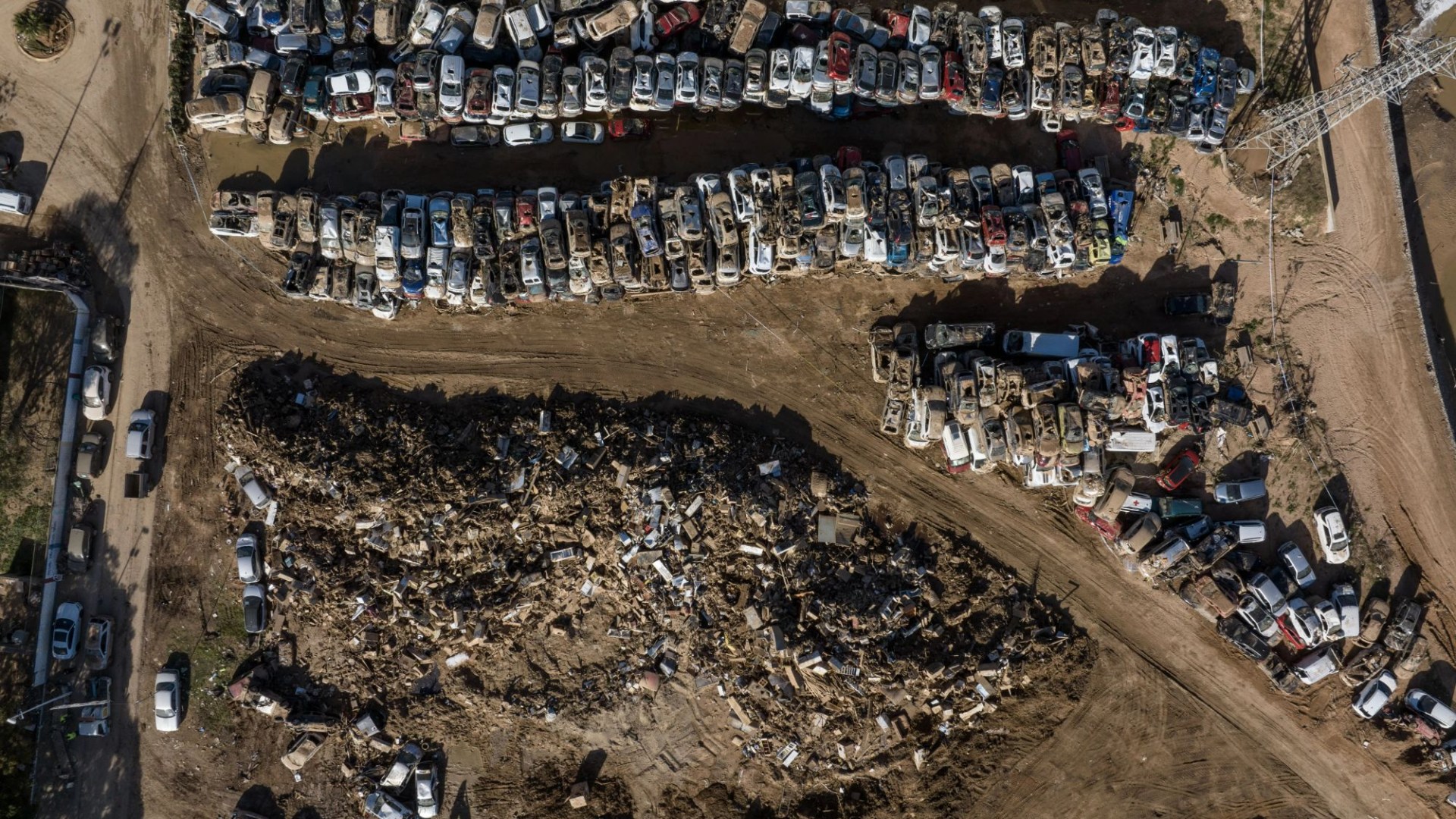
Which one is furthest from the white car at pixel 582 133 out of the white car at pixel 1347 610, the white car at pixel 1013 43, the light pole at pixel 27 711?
the white car at pixel 1347 610

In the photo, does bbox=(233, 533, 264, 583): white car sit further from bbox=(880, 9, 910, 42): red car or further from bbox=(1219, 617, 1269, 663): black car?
bbox=(1219, 617, 1269, 663): black car

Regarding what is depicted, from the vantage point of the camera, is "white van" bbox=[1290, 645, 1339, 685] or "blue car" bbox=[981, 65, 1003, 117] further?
"white van" bbox=[1290, 645, 1339, 685]

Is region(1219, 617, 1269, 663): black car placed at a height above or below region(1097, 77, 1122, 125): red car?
below

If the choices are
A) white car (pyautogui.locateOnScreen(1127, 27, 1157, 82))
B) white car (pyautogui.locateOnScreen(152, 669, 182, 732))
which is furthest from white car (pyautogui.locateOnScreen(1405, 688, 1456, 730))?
white car (pyautogui.locateOnScreen(152, 669, 182, 732))

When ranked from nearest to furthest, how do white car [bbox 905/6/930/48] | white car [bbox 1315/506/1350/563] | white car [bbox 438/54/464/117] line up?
1. white car [bbox 438/54/464/117]
2. white car [bbox 905/6/930/48]
3. white car [bbox 1315/506/1350/563]

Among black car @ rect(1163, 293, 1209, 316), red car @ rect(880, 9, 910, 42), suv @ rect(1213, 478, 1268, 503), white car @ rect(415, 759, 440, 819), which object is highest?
red car @ rect(880, 9, 910, 42)

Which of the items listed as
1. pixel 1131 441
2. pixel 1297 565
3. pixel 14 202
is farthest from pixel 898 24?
pixel 14 202
